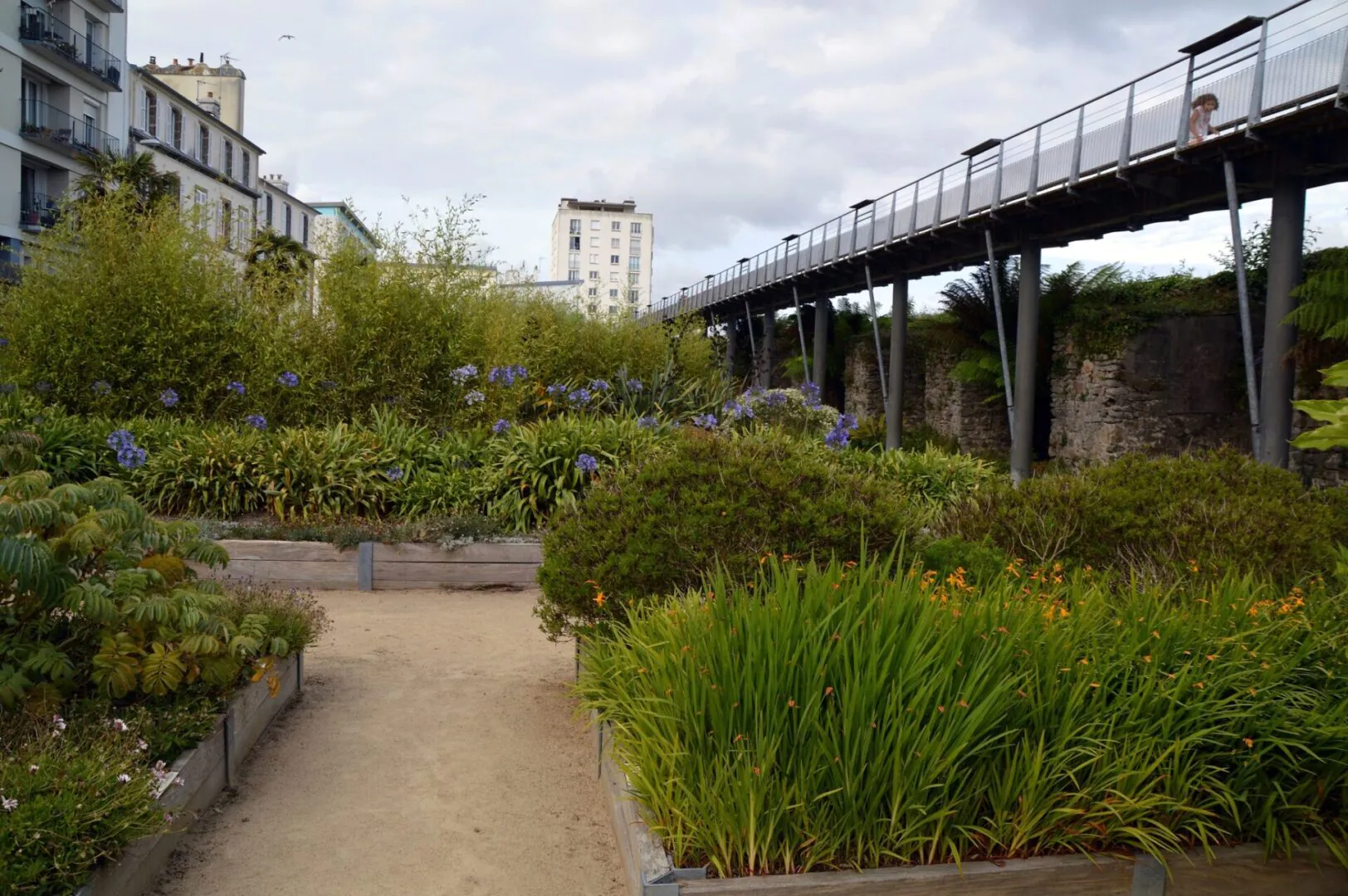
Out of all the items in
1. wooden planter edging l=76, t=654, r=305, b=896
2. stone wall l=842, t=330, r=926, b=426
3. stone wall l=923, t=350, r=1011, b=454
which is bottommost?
wooden planter edging l=76, t=654, r=305, b=896

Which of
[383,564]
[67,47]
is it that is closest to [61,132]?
[67,47]

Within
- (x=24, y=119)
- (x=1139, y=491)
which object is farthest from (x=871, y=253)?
(x=24, y=119)

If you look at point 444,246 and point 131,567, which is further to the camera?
point 444,246

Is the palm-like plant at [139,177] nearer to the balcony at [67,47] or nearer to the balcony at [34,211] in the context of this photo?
the balcony at [34,211]

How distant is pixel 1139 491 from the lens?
5555 mm

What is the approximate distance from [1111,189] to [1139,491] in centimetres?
952

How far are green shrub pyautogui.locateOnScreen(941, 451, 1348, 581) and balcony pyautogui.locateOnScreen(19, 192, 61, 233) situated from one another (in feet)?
82.0

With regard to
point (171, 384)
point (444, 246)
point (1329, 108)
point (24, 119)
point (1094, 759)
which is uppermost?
point (24, 119)

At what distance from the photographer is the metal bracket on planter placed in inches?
112

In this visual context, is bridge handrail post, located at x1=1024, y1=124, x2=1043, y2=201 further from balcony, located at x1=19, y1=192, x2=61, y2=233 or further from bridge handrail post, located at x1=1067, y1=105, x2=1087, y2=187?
balcony, located at x1=19, y1=192, x2=61, y2=233

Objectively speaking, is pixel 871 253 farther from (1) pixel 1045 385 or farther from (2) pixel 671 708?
(2) pixel 671 708

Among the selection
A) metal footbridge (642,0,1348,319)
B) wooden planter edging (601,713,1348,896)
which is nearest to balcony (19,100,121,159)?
metal footbridge (642,0,1348,319)

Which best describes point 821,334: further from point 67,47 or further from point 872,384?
point 67,47

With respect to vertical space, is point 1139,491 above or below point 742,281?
below
